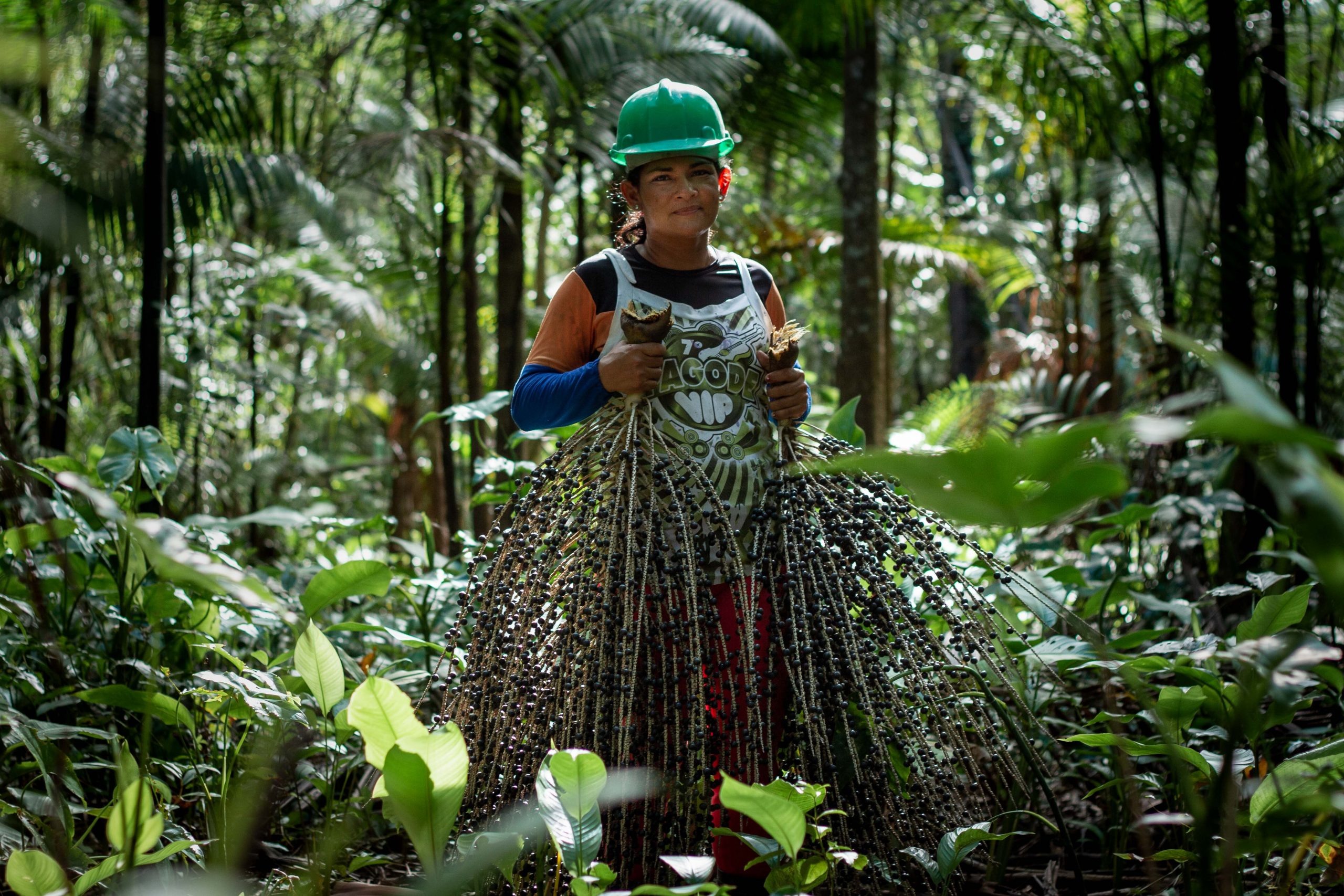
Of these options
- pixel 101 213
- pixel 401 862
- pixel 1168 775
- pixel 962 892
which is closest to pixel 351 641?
pixel 401 862

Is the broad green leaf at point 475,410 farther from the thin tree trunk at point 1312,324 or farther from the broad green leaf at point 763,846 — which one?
the thin tree trunk at point 1312,324

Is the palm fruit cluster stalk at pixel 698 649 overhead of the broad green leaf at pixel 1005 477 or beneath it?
beneath

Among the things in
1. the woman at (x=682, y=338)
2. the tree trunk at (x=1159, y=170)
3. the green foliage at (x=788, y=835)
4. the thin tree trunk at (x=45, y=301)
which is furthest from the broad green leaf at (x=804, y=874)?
the thin tree trunk at (x=45, y=301)

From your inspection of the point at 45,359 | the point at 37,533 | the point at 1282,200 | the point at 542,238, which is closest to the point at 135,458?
the point at 37,533

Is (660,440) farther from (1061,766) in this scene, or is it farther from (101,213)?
(101,213)

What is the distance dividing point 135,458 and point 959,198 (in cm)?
1100

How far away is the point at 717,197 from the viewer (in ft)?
6.43

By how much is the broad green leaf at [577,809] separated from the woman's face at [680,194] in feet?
3.32

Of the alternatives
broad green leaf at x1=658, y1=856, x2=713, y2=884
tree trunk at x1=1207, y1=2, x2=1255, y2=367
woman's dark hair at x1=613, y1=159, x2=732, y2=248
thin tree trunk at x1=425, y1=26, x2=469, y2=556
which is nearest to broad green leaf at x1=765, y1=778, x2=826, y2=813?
broad green leaf at x1=658, y1=856, x2=713, y2=884

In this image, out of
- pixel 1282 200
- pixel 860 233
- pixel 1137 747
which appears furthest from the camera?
pixel 860 233

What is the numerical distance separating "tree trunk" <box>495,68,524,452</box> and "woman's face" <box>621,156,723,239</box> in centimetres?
187

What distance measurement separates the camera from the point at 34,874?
1.21 meters

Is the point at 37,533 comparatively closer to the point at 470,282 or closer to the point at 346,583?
the point at 346,583

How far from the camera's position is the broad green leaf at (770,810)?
119 centimetres
